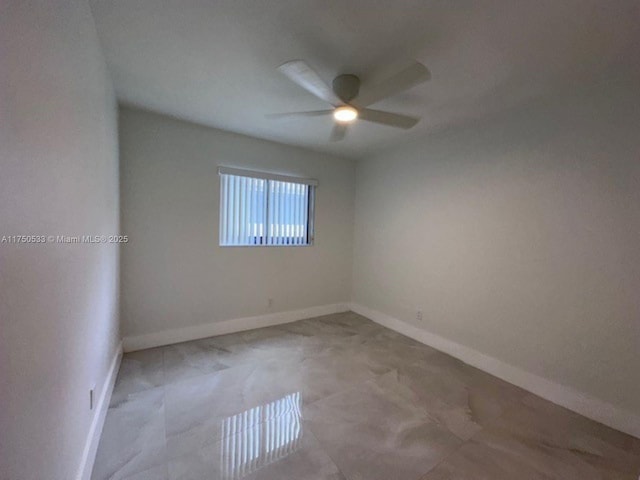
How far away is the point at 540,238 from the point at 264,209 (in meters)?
2.90

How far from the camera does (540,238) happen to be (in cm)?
216

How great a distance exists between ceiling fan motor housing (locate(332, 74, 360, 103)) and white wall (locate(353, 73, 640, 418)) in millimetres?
1458

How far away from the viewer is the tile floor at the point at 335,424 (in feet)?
4.67

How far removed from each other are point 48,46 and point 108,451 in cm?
198

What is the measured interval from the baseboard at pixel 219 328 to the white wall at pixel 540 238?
133 centimetres

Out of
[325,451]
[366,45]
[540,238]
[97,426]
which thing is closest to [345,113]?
[366,45]

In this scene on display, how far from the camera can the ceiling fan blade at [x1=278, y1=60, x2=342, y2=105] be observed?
144cm

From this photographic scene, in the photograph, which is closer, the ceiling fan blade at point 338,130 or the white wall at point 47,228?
the white wall at point 47,228

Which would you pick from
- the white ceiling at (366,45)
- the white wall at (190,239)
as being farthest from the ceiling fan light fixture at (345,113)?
the white wall at (190,239)

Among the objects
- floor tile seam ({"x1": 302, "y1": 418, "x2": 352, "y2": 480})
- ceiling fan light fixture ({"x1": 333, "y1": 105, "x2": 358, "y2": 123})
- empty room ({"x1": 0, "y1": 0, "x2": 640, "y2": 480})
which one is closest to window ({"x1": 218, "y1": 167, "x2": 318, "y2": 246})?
empty room ({"x1": 0, "y1": 0, "x2": 640, "y2": 480})

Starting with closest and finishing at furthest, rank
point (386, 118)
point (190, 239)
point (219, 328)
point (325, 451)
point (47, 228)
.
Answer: point (47, 228)
point (325, 451)
point (386, 118)
point (190, 239)
point (219, 328)

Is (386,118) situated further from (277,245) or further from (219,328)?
(219,328)

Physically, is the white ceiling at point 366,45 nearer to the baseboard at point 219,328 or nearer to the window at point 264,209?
the window at point 264,209

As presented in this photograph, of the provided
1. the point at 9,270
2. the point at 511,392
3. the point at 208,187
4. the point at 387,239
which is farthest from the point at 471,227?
the point at 9,270
